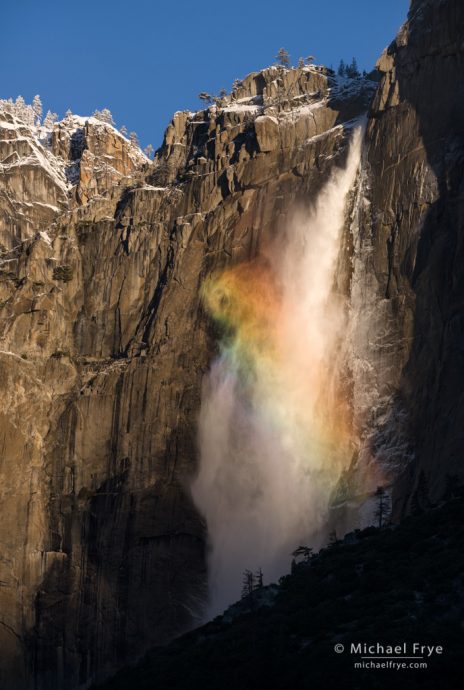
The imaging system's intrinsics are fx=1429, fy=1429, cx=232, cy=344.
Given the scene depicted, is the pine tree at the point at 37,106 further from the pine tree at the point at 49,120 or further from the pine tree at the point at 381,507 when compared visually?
the pine tree at the point at 381,507

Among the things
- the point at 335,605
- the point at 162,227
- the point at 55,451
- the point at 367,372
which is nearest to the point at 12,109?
the point at 162,227

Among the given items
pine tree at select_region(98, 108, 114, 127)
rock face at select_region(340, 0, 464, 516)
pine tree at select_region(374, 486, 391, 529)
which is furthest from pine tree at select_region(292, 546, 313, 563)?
pine tree at select_region(98, 108, 114, 127)

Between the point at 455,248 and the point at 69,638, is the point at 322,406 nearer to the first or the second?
the point at 455,248

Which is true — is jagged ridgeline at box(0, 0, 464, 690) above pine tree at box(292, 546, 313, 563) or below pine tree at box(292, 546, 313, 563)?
above

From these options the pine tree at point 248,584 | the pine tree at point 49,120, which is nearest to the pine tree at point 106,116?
the pine tree at point 49,120

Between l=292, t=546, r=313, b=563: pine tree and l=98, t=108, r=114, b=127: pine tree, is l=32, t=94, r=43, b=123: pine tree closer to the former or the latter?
l=98, t=108, r=114, b=127: pine tree

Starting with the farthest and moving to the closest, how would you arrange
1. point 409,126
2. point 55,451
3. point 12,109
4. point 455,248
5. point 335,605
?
point 12,109, point 55,451, point 409,126, point 455,248, point 335,605
